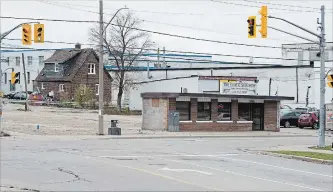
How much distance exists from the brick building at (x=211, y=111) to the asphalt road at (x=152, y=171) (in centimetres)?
1853

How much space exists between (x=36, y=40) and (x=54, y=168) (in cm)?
1547

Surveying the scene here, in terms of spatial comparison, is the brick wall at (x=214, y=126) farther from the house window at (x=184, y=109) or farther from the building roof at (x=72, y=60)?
the building roof at (x=72, y=60)

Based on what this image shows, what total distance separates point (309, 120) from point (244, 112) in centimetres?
901

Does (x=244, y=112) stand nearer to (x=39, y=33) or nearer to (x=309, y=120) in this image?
(x=309, y=120)

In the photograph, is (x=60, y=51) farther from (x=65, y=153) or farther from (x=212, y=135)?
(x=65, y=153)

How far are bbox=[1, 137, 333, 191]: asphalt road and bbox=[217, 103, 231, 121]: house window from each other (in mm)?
21264

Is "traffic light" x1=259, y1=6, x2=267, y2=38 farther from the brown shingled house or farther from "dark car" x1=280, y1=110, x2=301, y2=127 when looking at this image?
the brown shingled house

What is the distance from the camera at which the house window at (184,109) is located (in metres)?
45.3

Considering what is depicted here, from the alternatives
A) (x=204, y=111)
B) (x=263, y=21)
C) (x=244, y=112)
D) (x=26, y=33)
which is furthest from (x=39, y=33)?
(x=244, y=112)

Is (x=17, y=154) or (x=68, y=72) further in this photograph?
(x=68, y=72)

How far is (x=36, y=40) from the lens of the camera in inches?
1240

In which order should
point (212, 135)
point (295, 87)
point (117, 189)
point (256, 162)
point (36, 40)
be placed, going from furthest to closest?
point (295, 87) → point (212, 135) → point (36, 40) → point (256, 162) → point (117, 189)

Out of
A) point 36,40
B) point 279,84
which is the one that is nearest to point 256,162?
point 36,40

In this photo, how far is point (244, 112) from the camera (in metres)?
49.3
